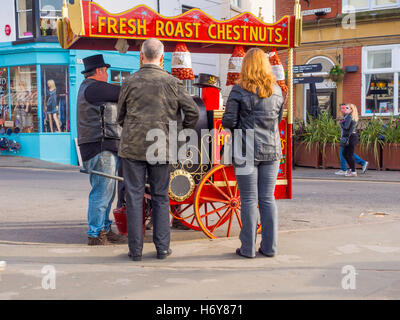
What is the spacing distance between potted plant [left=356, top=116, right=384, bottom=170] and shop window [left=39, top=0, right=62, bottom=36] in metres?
10.8

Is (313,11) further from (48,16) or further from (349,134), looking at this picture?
(48,16)

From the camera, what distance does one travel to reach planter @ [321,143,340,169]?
14.4m

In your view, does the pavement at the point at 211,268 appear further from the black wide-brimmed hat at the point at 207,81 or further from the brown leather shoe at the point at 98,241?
the black wide-brimmed hat at the point at 207,81

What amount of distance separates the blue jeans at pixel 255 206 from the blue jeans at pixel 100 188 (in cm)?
132

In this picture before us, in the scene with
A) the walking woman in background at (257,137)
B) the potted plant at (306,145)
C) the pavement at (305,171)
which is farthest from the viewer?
the potted plant at (306,145)

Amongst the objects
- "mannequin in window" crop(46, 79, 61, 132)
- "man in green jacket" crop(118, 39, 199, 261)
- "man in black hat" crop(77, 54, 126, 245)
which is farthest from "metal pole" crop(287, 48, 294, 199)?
"mannequin in window" crop(46, 79, 61, 132)

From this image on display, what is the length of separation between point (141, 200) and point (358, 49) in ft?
50.3

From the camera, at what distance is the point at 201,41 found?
5.79 m

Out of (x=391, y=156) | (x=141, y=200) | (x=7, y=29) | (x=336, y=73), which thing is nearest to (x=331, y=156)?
(x=391, y=156)

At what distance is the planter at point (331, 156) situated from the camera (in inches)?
566

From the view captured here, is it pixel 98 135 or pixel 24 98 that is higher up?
pixel 24 98

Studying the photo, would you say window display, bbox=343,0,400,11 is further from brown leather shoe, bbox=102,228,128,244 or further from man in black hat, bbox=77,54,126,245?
brown leather shoe, bbox=102,228,128,244

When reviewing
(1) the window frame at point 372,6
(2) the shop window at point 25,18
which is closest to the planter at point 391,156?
(1) the window frame at point 372,6
